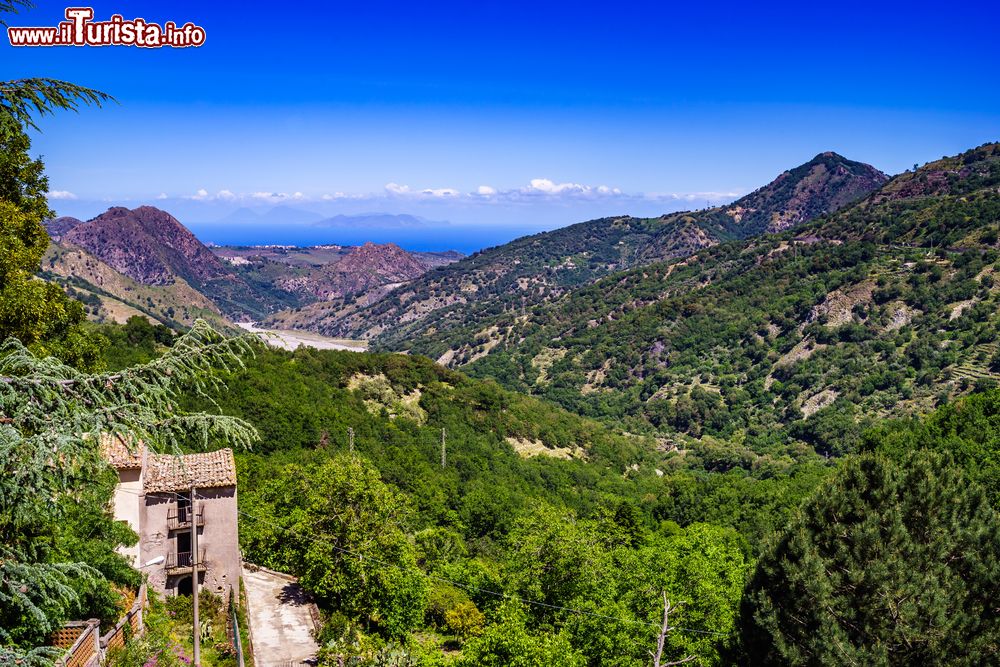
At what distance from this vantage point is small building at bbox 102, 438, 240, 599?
22969 mm

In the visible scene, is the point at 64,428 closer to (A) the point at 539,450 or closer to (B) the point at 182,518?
(B) the point at 182,518

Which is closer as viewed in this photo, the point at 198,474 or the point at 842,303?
the point at 198,474

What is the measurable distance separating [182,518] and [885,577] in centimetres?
2137

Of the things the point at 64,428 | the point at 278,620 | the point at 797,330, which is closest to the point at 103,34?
the point at 64,428

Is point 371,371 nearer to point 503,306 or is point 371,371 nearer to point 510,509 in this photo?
point 510,509

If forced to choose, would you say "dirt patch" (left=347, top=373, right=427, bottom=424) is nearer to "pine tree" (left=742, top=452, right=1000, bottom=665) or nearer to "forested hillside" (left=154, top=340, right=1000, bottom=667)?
"forested hillside" (left=154, top=340, right=1000, bottom=667)

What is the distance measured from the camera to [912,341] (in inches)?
3565

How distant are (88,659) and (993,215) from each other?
127047 millimetres

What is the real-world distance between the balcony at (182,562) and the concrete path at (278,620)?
2345mm

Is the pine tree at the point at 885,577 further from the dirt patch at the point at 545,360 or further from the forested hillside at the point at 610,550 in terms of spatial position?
the dirt patch at the point at 545,360

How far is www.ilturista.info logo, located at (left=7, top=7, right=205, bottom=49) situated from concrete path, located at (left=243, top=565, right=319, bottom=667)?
54.4 feet

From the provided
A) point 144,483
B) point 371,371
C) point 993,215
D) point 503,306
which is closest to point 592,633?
point 144,483

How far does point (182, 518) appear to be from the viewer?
2386cm

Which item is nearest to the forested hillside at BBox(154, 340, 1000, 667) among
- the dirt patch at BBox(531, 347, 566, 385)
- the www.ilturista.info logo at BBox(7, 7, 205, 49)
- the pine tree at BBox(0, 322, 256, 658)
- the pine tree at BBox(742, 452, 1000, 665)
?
the pine tree at BBox(742, 452, 1000, 665)
